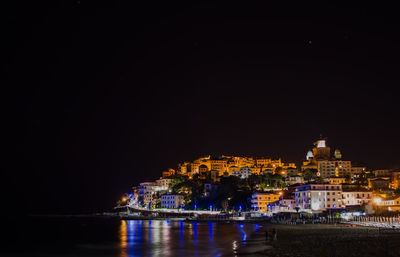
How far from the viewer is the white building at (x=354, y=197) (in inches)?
3782

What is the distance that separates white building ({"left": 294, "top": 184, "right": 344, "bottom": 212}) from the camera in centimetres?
9238

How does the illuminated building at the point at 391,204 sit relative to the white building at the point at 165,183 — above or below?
below

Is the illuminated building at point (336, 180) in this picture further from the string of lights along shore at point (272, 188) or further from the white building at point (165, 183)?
the white building at point (165, 183)

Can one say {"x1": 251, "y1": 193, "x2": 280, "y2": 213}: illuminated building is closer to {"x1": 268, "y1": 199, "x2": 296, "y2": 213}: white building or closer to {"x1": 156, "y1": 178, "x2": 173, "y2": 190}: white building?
{"x1": 268, "y1": 199, "x2": 296, "y2": 213}: white building

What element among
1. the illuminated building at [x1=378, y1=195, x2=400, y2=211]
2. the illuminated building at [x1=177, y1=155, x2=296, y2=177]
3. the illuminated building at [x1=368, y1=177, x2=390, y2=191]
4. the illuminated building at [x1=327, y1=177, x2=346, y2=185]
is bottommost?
the illuminated building at [x1=378, y1=195, x2=400, y2=211]

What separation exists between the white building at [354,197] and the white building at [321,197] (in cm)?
260

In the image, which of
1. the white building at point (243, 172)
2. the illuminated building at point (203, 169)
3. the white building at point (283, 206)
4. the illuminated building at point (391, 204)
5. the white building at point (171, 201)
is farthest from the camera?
the white building at point (243, 172)

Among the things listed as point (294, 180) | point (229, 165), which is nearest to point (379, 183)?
point (294, 180)

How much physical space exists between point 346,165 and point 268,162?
34588mm

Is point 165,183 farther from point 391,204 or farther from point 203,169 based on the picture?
point 391,204

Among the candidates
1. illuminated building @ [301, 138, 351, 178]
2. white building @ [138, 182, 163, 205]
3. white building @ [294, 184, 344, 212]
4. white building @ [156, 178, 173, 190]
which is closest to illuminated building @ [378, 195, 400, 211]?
white building @ [294, 184, 344, 212]

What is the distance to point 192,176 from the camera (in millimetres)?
161625

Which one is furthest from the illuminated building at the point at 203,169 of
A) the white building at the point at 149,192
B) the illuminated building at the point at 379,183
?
the illuminated building at the point at 379,183

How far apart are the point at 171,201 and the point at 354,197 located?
6723cm
